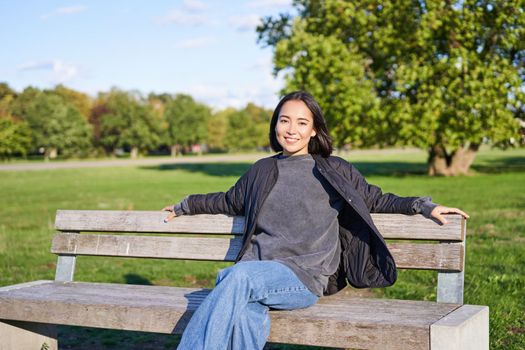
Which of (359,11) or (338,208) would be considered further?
(359,11)

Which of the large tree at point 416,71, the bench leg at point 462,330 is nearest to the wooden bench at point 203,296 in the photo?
the bench leg at point 462,330

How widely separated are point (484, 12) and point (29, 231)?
18.4 meters

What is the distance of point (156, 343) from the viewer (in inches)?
212

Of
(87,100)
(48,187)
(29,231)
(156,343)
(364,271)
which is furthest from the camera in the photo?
(87,100)

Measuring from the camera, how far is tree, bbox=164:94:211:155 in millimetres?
84188

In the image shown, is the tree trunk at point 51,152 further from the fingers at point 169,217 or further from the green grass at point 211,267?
the fingers at point 169,217

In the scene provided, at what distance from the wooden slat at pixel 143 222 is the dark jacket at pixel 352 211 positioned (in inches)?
11.1

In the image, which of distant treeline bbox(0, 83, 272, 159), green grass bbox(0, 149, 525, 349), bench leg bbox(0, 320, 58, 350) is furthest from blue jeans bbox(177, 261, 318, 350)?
distant treeline bbox(0, 83, 272, 159)

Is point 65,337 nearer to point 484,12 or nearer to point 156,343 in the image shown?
point 156,343

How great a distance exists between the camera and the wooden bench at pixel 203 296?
3.11 m

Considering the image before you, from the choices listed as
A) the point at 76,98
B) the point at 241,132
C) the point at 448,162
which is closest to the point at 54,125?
the point at 76,98

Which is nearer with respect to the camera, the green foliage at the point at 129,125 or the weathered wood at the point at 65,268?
the weathered wood at the point at 65,268

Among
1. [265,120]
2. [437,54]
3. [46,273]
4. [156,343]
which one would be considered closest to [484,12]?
[437,54]

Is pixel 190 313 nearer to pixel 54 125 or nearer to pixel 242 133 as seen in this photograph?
pixel 54 125
